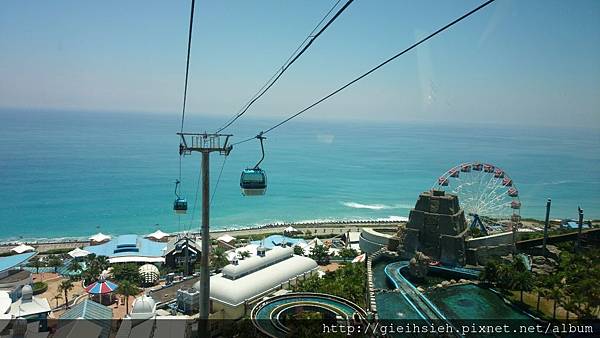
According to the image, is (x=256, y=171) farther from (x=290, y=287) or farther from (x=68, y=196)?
(x=68, y=196)

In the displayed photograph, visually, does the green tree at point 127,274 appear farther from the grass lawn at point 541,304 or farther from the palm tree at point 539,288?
the palm tree at point 539,288

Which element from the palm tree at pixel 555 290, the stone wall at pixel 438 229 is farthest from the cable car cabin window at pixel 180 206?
the stone wall at pixel 438 229

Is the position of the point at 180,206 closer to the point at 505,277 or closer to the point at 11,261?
the point at 505,277

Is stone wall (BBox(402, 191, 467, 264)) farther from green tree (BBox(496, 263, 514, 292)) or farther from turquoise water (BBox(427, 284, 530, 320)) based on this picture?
green tree (BBox(496, 263, 514, 292))

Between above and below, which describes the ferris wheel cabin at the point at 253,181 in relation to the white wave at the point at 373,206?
above

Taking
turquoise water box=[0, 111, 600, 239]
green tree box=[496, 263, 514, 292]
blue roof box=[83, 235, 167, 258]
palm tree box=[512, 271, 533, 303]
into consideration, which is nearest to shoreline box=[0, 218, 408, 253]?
turquoise water box=[0, 111, 600, 239]

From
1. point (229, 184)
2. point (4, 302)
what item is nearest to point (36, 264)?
point (4, 302)
